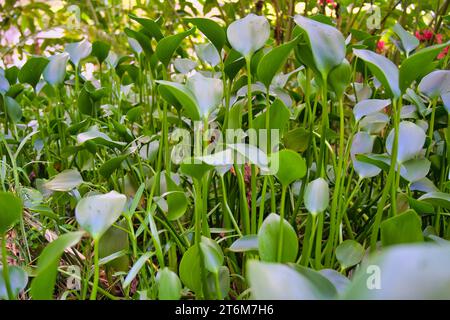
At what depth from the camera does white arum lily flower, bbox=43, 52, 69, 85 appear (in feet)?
2.21

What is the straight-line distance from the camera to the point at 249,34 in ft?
1.56

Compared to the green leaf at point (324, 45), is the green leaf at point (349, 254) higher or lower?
lower

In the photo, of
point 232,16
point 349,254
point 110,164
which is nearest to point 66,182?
point 110,164

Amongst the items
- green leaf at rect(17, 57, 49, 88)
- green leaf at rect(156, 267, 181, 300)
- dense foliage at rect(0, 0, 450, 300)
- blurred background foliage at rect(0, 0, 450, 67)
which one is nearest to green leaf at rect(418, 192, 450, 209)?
dense foliage at rect(0, 0, 450, 300)

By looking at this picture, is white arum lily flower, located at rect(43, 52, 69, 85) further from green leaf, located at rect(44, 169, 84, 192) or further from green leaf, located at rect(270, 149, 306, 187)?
green leaf, located at rect(270, 149, 306, 187)

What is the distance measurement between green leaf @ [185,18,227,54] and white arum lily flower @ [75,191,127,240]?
0.23 m

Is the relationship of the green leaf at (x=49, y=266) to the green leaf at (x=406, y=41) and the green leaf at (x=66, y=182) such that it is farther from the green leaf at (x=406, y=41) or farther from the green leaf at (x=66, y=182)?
the green leaf at (x=406, y=41)

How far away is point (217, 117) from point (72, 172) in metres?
0.18

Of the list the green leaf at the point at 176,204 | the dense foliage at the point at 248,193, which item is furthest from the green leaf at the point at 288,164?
the green leaf at the point at 176,204

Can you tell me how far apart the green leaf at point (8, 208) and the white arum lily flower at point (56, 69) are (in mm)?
378

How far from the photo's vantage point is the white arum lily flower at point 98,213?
1.14ft
